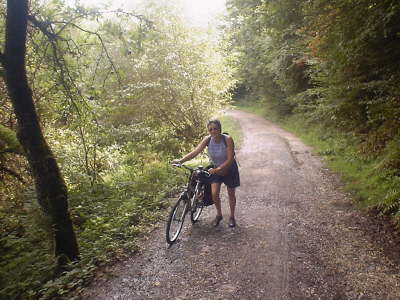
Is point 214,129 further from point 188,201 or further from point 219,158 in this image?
point 188,201

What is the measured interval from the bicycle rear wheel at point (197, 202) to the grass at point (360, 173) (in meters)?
3.27

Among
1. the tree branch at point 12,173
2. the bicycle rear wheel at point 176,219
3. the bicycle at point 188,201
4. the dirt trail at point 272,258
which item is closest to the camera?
the dirt trail at point 272,258

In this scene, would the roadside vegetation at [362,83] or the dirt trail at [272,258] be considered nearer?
the dirt trail at [272,258]

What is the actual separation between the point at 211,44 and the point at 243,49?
450 inches

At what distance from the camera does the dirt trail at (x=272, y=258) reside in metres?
4.10

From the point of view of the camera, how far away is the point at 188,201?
5.80 meters

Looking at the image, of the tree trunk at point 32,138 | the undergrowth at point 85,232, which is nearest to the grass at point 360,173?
the undergrowth at point 85,232

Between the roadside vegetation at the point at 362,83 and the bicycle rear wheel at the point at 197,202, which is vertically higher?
the roadside vegetation at the point at 362,83

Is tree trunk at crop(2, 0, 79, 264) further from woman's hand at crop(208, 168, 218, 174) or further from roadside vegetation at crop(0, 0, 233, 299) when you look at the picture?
woman's hand at crop(208, 168, 218, 174)

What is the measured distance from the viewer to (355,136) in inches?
316

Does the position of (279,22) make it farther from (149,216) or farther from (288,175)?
(149,216)

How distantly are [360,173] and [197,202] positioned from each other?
488 cm

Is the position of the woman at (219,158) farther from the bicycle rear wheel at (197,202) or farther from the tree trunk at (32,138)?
the tree trunk at (32,138)

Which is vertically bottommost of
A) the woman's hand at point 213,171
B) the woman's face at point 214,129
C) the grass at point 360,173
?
the grass at point 360,173
